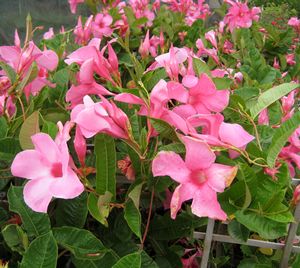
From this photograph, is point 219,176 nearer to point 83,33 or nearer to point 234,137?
point 234,137

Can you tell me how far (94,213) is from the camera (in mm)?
705

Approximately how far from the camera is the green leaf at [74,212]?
81 centimetres

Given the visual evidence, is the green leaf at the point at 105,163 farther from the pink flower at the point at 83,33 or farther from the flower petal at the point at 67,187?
the pink flower at the point at 83,33

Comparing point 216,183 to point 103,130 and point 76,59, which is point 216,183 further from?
point 76,59

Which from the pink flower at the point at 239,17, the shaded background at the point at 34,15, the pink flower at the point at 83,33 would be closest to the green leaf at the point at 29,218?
the pink flower at the point at 83,33

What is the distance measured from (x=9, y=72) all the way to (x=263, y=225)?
0.59 metres

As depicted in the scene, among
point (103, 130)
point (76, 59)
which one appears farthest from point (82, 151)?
point (76, 59)

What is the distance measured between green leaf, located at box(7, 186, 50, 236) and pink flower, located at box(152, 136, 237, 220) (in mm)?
248

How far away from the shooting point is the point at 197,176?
66cm

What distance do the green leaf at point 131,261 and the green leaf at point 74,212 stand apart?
0.17 meters

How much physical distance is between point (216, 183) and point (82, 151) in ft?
0.75

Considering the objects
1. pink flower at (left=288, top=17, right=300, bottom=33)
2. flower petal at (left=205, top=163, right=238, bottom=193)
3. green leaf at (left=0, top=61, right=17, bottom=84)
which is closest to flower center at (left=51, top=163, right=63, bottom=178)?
flower petal at (left=205, top=163, right=238, bottom=193)

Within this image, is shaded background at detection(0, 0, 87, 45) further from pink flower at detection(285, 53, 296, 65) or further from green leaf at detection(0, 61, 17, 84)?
green leaf at detection(0, 61, 17, 84)

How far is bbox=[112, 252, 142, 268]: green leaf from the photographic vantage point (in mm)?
653
